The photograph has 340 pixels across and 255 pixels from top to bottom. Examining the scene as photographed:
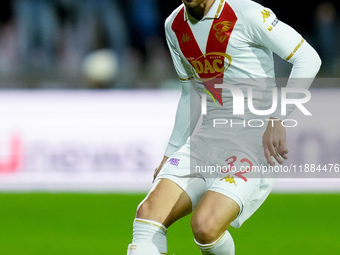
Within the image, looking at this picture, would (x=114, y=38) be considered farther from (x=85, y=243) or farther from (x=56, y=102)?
(x=85, y=243)

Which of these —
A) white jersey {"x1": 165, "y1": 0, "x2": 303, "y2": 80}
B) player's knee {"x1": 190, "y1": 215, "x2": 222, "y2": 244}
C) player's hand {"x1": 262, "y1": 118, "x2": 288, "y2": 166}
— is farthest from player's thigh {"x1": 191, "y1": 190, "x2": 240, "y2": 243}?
white jersey {"x1": 165, "y1": 0, "x2": 303, "y2": 80}

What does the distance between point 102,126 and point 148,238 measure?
5.32 meters

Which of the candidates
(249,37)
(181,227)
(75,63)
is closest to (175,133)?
(249,37)

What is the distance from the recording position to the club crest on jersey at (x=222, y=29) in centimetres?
437

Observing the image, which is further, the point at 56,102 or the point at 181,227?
the point at 56,102

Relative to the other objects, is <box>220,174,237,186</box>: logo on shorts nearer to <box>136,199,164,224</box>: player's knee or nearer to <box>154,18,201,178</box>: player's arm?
<box>136,199,164,224</box>: player's knee

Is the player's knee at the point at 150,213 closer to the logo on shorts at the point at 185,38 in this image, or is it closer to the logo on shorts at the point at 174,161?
the logo on shorts at the point at 174,161

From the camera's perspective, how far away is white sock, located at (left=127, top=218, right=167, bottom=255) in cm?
414

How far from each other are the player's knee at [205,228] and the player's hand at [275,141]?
0.47m

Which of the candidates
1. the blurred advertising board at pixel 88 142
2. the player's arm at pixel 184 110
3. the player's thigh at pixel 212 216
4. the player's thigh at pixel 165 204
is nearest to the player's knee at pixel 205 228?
the player's thigh at pixel 212 216

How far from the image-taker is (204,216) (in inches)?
161

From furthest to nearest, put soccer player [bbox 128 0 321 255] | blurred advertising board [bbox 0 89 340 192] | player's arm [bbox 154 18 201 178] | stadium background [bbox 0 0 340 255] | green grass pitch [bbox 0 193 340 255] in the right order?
blurred advertising board [bbox 0 89 340 192] < stadium background [bbox 0 0 340 255] < green grass pitch [bbox 0 193 340 255] < player's arm [bbox 154 18 201 178] < soccer player [bbox 128 0 321 255]

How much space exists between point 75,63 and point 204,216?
7.04m

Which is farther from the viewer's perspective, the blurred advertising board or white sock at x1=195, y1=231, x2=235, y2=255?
the blurred advertising board
